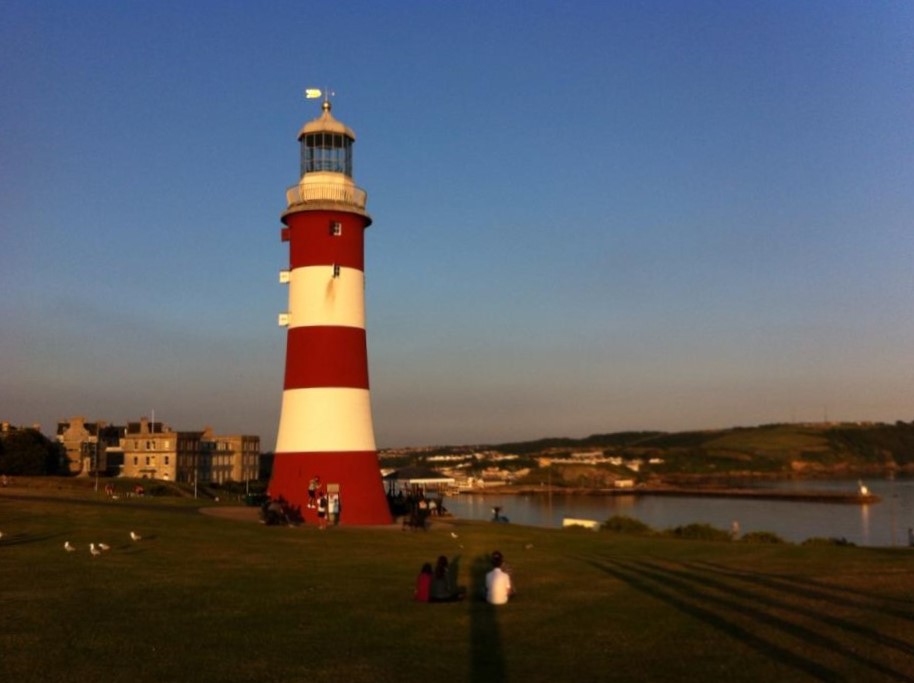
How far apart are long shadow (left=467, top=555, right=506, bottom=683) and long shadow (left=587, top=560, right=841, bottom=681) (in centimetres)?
298

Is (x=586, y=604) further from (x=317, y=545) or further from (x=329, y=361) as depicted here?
(x=329, y=361)

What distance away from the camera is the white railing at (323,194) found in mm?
30703

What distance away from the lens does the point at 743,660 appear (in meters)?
10.2

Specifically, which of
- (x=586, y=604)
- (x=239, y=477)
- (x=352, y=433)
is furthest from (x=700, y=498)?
(x=586, y=604)

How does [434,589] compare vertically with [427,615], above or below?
above

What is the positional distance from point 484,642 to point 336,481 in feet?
61.7

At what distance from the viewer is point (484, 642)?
1127cm

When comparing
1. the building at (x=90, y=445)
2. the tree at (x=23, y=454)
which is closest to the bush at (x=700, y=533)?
the tree at (x=23, y=454)

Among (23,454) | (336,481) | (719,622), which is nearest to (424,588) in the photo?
(719,622)

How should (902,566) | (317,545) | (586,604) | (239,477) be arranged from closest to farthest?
(586,604) → (902,566) → (317,545) → (239,477)

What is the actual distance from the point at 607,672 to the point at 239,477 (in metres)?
108

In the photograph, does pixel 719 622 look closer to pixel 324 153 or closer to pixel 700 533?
pixel 700 533

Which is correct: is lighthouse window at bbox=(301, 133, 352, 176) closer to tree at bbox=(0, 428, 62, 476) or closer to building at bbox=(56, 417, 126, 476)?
tree at bbox=(0, 428, 62, 476)

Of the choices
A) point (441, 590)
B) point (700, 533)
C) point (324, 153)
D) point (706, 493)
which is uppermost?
point (324, 153)
